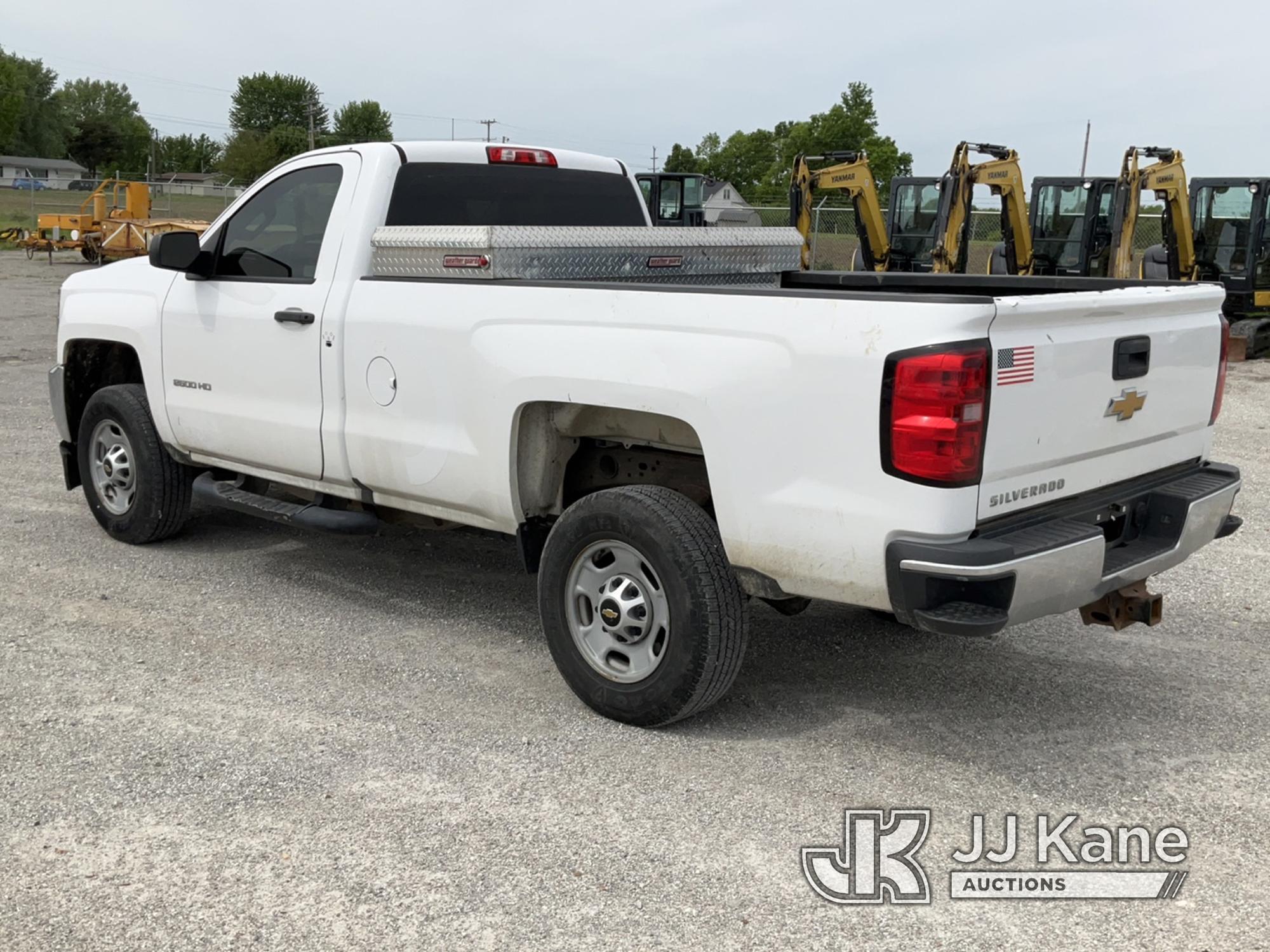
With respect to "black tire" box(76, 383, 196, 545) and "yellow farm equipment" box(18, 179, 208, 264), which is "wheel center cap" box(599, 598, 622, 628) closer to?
"black tire" box(76, 383, 196, 545)

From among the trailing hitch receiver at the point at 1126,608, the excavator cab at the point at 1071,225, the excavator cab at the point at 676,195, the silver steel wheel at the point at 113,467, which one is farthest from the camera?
the excavator cab at the point at 676,195

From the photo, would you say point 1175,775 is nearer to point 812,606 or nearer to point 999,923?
point 999,923

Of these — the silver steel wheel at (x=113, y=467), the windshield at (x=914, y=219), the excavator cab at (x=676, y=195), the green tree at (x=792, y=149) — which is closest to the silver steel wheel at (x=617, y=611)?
the silver steel wheel at (x=113, y=467)

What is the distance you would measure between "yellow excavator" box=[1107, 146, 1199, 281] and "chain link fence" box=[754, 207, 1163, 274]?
9.05 metres

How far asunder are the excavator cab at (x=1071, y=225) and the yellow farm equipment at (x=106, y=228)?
1828cm

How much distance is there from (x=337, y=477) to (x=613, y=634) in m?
1.63

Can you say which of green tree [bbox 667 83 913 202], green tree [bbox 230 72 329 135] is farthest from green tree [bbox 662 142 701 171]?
green tree [bbox 230 72 329 135]

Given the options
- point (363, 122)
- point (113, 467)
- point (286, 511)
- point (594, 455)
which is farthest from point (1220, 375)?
point (363, 122)

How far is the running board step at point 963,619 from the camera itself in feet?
12.5

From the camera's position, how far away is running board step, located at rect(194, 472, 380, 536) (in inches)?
223

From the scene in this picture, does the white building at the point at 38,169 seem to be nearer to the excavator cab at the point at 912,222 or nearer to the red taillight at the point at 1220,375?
the excavator cab at the point at 912,222

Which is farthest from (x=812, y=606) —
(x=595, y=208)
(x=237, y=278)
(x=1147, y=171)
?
(x=1147, y=171)

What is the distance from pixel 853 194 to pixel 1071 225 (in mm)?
3729

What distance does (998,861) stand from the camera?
12.3 ft
